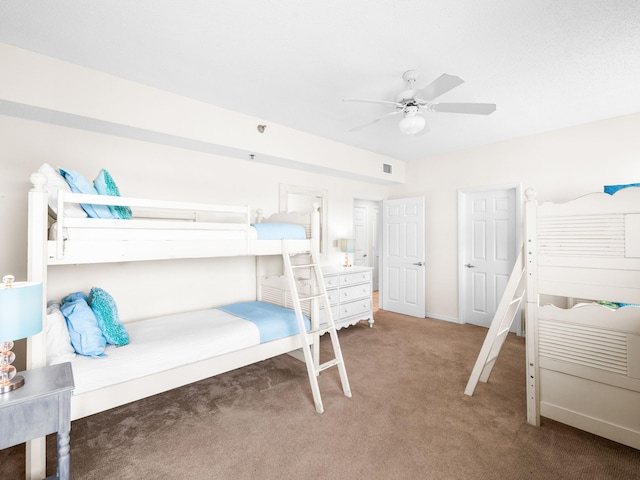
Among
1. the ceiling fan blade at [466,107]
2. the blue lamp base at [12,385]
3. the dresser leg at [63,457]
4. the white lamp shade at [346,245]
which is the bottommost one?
the dresser leg at [63,457]

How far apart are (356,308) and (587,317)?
9.00 ft

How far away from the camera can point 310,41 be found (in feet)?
7.06

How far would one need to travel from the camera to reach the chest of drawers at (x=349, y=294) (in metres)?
4.16

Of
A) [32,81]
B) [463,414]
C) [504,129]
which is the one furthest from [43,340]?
[504,129]

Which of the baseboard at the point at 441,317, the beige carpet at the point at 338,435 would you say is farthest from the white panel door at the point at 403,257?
the beige carpet at the point at 338,435

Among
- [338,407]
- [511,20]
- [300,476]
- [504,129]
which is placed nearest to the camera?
[300,476]

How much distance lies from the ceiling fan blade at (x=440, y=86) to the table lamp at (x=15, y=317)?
8.55 feet

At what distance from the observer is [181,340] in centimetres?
229

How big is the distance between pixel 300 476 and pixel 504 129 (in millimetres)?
4280

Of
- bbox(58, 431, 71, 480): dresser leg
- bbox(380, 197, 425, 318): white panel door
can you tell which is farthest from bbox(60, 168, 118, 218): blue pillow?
bbox(380, 197, 425, 318): white panel door

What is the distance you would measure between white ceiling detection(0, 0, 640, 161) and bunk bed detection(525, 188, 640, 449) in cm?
110

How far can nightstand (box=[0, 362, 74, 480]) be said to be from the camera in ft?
4.68

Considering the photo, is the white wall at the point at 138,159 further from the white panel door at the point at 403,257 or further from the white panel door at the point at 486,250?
the white panel door at the point at 486,250

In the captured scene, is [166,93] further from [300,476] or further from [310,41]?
[300,476]
